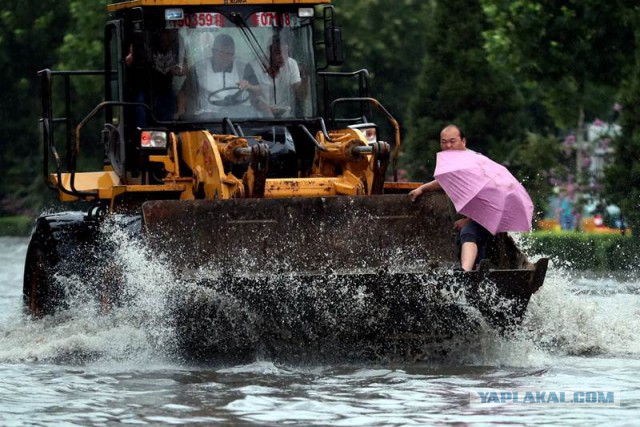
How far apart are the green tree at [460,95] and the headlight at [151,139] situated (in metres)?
20.5

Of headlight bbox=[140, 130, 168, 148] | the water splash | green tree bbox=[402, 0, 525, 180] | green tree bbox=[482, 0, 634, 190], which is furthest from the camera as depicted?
green tree bbox=[402, 0, 525, 180]

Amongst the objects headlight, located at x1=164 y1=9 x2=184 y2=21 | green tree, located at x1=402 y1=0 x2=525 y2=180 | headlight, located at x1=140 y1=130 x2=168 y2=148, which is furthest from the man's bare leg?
green tree, located at x1=402 y1=0 x2=525 y2=180

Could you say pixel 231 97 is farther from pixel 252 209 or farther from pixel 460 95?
pixel 460 95

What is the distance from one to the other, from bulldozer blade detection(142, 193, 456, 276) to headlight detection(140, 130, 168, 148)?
165cm

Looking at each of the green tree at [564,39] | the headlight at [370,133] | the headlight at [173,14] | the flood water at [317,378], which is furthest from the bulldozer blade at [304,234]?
the green tree at [564,39]

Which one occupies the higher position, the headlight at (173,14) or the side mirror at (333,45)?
the headlight at (173,14)

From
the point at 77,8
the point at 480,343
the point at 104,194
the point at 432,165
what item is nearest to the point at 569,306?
the point at 480,343

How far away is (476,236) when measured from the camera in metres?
14.0

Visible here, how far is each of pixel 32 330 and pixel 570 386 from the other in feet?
19.6

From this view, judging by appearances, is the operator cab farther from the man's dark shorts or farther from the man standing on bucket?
the man's dark shorts

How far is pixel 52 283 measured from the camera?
16328 mm

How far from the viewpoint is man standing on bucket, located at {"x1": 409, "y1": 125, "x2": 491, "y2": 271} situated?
13883 millimetres

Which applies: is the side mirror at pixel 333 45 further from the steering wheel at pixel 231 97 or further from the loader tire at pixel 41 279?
the loader tire at pixel 41 279

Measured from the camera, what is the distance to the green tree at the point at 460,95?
3594cm
